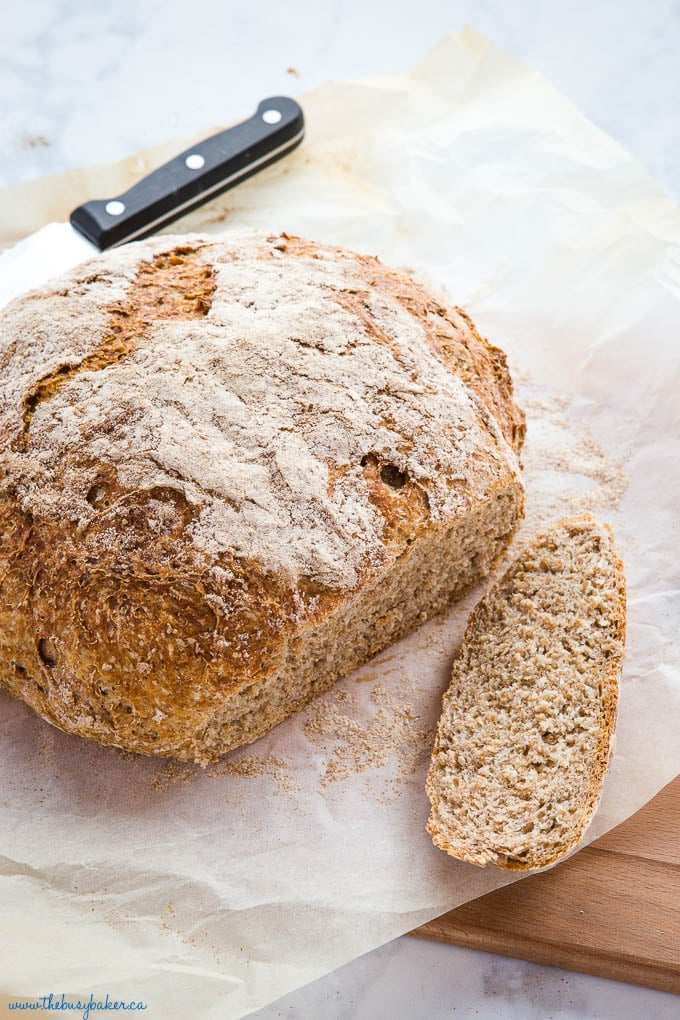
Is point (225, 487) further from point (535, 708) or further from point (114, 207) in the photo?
point (114, 207)

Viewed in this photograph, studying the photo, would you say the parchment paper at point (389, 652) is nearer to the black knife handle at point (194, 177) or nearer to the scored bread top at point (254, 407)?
the black knife handle at point (194, 177)

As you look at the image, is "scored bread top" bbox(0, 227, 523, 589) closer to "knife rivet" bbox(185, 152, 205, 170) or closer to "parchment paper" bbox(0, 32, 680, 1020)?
"parchment paper" bbox(0, 32, 680, 1020)

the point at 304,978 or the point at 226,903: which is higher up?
the point at 226,903

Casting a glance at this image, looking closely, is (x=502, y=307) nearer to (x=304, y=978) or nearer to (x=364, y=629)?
(x=364, y=629)

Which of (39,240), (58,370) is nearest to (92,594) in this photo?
(58,370)

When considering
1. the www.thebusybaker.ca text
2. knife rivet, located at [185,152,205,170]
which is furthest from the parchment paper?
knife rivet, located at [185,152,205,170]

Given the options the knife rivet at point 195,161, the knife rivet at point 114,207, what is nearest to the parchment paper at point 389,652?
the knife rivet at point 195,161
